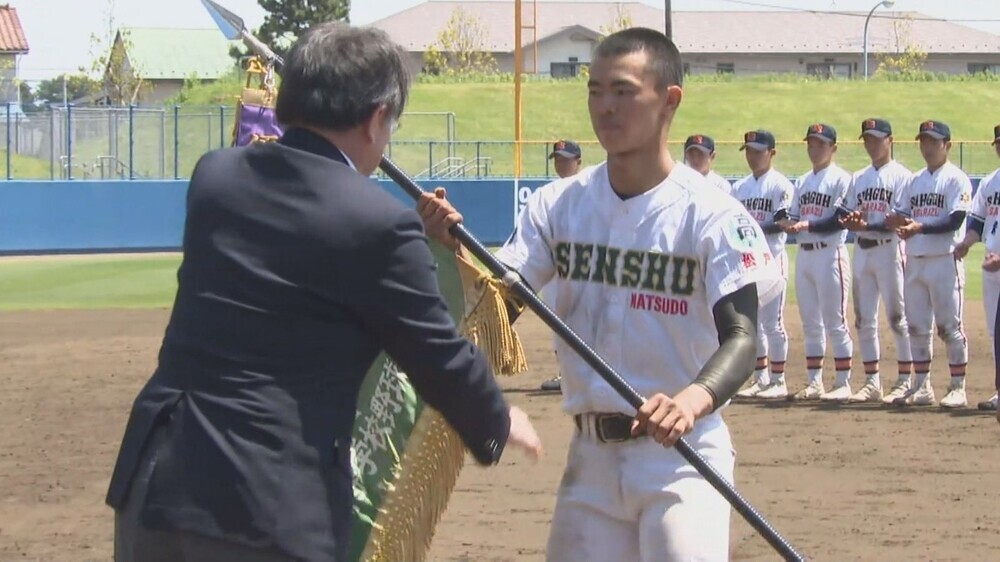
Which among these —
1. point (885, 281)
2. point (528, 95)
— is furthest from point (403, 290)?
point (528, 95)

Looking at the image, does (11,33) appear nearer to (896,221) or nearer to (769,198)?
(769,198)

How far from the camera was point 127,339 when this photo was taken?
16828 mm

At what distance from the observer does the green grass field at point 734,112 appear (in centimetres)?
4744

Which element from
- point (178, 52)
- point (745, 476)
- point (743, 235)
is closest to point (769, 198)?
A: point (745, 476)

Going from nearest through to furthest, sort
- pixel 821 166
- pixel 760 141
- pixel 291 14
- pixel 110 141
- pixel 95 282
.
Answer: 1. pixel 821 166
2. pixel 760 141
3. pixel 95 282
4. pixel 110 141
5. pixel 291 14

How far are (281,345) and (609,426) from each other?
5.17 feet

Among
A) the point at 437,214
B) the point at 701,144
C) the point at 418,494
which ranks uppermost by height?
the point at 701,144

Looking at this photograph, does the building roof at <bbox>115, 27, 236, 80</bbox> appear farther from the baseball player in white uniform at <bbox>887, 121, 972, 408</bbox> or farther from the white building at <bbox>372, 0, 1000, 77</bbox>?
the baseball player in white uniform at <bbox>887, 121, 972, 408</bbox>

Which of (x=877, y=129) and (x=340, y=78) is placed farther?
(x=877, y=129)

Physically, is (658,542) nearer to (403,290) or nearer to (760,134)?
(403,290)

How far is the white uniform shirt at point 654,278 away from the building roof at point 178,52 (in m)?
89.7

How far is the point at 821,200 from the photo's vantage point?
535 inches

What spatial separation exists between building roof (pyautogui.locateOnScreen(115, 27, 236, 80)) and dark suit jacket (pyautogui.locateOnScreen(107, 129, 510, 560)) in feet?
298

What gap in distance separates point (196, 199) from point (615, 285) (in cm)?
162
